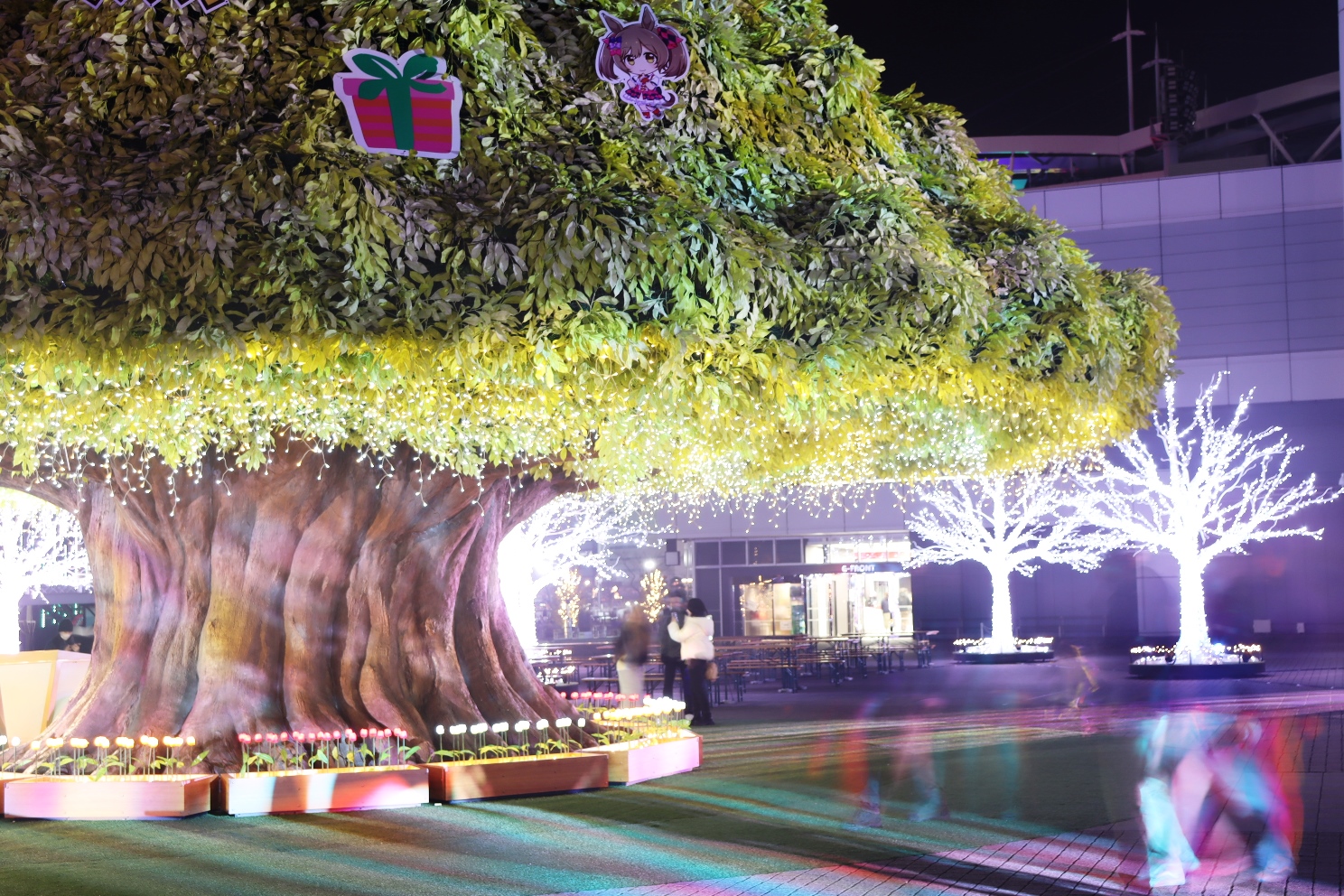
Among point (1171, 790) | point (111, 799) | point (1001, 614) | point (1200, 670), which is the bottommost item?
point (1200, 670)

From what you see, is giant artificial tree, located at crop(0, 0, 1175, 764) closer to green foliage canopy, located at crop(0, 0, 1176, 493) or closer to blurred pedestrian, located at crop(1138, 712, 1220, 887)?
green foliage canopy, located at crop(0, 0, 1176, 493)

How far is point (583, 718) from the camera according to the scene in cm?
1415

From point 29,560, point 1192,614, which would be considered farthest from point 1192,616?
point 29,560

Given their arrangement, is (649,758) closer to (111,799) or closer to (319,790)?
(319,790)

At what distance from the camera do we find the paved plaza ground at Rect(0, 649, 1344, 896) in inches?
322

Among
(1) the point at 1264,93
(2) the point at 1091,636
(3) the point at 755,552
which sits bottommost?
(2) the point at 1091,636

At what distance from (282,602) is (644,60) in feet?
20.1

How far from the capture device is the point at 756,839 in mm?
9516

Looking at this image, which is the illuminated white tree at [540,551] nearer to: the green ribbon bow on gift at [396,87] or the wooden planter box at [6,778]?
the wooden planter box at [6,778]

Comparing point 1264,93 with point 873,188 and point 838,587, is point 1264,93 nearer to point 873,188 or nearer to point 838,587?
point 838,587

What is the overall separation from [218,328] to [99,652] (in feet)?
21.4

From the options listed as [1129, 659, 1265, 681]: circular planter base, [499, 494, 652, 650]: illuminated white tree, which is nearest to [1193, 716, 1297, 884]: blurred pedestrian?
[1129, 659, 1265, 681]: circular planter base

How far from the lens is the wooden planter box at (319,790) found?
1145 centimetres

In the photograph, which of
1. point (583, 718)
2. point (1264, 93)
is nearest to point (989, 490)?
point (583, 718)
